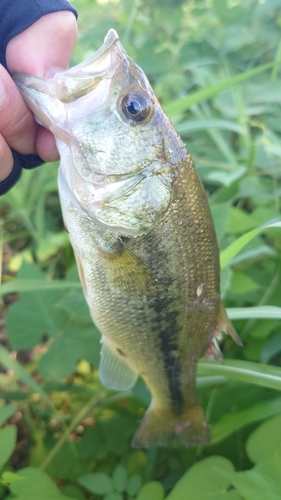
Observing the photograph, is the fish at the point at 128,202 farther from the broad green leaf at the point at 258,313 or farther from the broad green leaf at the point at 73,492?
the broad green leaf at the point at 73,492

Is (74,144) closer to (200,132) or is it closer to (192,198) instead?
(192,198)

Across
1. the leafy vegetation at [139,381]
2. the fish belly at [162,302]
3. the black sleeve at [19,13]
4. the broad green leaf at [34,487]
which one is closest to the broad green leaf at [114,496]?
the leafy vegetation at [139,381]

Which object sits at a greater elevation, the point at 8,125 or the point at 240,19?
the point at 8,125

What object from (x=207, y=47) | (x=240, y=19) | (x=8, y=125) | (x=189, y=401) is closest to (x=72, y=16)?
(x=8, y=125)

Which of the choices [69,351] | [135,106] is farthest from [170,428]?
[135,106]

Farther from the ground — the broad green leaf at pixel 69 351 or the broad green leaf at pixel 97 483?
the broad green leaf at pixel 97 483

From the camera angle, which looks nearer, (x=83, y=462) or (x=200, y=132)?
(x=83, y=462)

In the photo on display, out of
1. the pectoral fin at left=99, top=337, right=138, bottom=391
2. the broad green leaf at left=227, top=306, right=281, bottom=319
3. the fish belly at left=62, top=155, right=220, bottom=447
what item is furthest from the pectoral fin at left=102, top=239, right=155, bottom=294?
the broad green leaf at left=227, top=306, right=281, bottom=319
